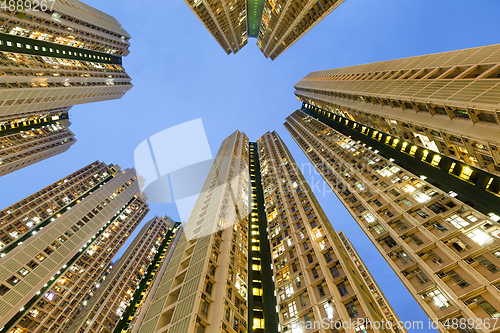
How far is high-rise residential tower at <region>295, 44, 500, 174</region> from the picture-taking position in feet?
86.3

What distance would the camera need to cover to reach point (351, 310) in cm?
2659

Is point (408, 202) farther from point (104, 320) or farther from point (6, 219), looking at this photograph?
point (6, 219)

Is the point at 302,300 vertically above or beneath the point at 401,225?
beneath

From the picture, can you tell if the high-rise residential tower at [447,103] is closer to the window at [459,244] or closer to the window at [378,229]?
the window at [459,244]

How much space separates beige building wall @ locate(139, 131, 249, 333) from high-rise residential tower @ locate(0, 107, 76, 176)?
74.9m

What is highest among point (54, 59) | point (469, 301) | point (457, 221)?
point (54, 59)

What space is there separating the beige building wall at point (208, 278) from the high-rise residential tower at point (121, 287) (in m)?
42.9

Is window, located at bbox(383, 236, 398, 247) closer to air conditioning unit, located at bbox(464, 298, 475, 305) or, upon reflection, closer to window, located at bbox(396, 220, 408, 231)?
window, located at bbox(396, 220, 408, 231)

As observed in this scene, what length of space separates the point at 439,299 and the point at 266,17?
403 ft

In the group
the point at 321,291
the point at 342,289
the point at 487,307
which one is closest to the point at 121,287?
the point at 321,291

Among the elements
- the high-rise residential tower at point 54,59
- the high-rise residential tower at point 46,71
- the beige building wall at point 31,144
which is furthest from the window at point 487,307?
the beige building wall at point 31,144

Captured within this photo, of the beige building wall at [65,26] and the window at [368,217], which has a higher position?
the beige building wall at [65,26]

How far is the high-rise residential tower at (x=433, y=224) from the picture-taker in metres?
22.4

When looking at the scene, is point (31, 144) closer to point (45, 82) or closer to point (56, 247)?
point (45, 82)
